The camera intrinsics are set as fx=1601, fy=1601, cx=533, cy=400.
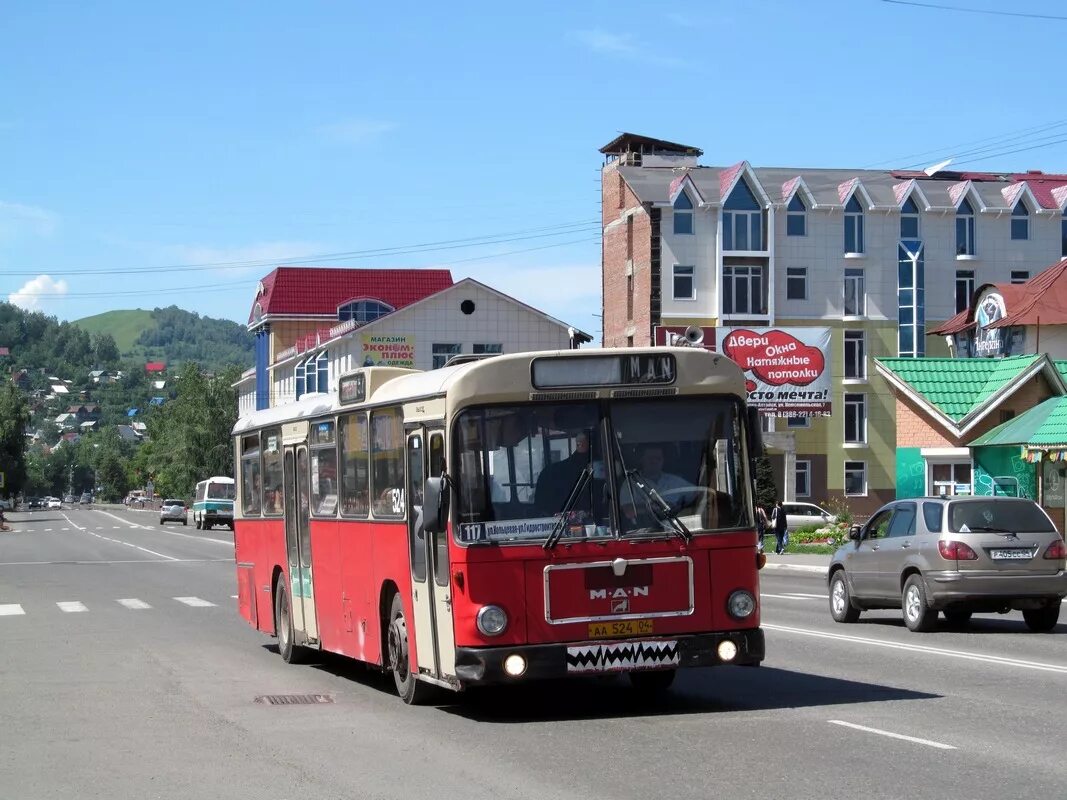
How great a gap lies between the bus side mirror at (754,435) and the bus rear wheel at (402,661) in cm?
302

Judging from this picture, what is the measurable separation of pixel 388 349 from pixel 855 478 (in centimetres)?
2876

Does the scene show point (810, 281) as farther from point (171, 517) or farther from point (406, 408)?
point (406, 408)

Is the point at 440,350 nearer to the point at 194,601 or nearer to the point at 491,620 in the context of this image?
the point at 194,601

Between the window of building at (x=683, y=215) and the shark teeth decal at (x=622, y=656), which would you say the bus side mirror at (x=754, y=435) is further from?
the window of building at (x=683, y=215)

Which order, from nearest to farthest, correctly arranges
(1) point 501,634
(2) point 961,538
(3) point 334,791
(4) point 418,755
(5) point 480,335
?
1. (3) point 334,791
2. (4) point 418,755
3. (1) point 501,634
4. (2) point 961,538
5. (5) point 480,335

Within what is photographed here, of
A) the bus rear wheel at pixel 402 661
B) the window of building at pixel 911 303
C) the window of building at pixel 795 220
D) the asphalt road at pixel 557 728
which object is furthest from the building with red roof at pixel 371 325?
the bus rear wheel at pixel 402 661

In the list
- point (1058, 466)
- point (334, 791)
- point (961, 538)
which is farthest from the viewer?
point (1058, 466)

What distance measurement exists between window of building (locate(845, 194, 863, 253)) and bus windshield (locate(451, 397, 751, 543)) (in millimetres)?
65498

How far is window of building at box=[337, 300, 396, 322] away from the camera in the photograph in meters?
106

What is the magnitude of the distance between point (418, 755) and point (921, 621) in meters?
10.9

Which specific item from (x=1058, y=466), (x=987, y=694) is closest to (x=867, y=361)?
(x=1058, y=466)

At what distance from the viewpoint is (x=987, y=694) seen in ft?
41.8

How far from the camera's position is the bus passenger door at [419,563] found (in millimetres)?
11906

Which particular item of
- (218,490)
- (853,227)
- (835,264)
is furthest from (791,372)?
(218,490)
